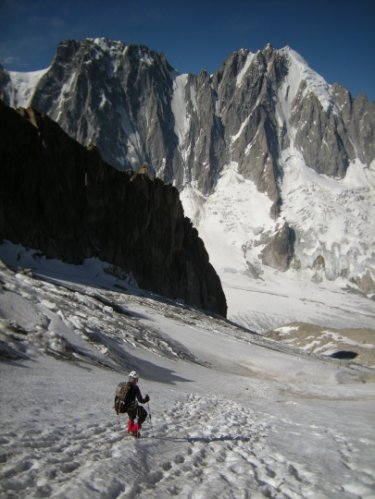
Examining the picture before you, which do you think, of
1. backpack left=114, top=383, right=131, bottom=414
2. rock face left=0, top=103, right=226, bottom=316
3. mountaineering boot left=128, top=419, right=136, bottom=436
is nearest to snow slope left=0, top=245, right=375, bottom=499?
mountaineering boot left=128, top=419, right=136, bottom=436

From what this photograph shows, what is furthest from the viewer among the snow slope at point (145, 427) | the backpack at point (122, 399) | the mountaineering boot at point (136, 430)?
the backpack at point (122, 399)

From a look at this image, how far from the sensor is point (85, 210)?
66000 mm

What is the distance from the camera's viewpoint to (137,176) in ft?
263

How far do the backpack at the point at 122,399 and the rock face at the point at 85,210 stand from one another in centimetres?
4099

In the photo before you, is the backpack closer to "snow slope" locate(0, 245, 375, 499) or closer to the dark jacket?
the dark jacket

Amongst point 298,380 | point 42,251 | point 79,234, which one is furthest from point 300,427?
point 79,234

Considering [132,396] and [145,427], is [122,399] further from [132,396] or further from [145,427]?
[145,427]

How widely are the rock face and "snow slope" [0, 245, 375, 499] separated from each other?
1109 inches

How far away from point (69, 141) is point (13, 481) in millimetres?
64006

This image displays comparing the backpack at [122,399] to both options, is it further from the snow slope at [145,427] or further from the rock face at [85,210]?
the rock face at [85,210]

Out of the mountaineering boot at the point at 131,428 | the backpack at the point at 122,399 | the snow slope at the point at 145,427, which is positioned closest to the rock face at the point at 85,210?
the snow slope at the point at 145,427

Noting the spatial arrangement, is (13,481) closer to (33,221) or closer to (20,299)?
(20,299)

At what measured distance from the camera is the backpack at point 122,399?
9.96 meters

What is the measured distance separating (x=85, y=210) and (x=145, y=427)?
57.5m
